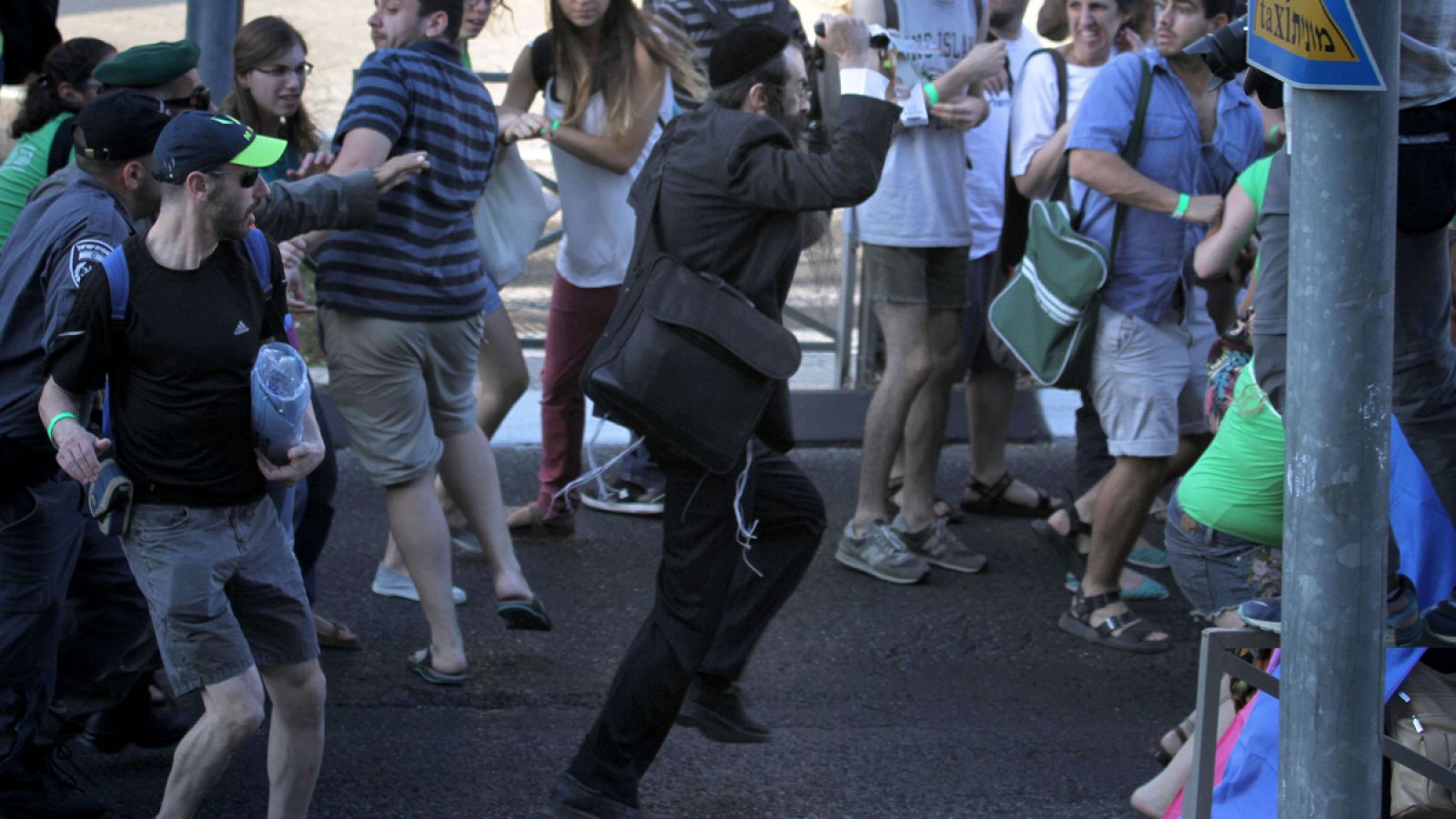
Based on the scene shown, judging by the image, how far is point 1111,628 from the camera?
5.11 m

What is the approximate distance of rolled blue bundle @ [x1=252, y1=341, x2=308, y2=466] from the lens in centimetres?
324

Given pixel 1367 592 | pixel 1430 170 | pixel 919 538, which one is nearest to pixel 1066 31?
pixel 919 538

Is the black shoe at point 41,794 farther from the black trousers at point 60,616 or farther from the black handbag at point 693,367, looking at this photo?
the black handbag at point 693,367

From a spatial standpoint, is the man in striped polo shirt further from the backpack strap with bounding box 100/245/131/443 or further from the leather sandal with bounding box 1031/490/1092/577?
the leather sandal with bounding box 1031/490/1092/577

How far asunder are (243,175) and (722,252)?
108cm

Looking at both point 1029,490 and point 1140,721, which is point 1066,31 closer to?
point 1029,490

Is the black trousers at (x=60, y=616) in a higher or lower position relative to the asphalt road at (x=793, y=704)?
higher

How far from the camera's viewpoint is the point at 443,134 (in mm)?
4621

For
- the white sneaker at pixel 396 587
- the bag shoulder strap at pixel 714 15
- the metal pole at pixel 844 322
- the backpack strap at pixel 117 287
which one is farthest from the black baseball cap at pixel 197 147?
A: the metal pole at pixel 844 322

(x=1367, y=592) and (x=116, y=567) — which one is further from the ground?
(x=1367, y=592)

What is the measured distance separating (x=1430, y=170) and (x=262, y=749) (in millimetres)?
3083

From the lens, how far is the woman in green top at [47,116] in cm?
407

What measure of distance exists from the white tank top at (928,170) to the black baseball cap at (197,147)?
9.16ft

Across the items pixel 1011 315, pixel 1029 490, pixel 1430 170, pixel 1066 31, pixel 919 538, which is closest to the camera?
pixel 1430 170
